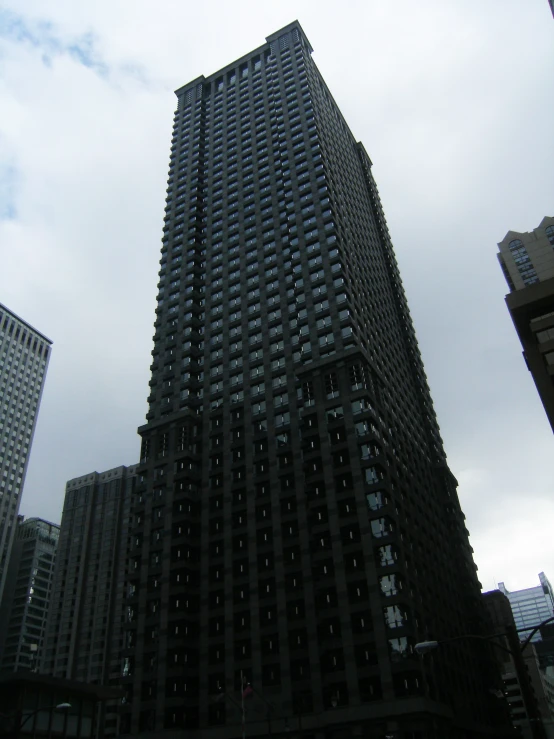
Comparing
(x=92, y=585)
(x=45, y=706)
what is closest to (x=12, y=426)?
(x=92, y=585)

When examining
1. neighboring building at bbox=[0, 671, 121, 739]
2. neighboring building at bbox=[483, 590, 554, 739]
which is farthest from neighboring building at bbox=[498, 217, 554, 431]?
neighboring building at bbox=[483, 590, 554, 739]

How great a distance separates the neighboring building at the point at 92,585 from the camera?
458ft

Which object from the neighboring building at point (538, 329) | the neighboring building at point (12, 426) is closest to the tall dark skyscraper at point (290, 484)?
the neighboring building at point (538, 329)

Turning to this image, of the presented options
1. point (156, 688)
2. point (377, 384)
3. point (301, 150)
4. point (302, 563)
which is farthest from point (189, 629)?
point (301, 150)

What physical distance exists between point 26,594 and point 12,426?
1879 inches

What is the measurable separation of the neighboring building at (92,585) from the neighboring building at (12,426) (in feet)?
55.8

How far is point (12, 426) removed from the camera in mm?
186625

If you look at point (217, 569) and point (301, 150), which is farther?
point (301, 150)

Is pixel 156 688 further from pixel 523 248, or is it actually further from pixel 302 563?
pixel 523 248

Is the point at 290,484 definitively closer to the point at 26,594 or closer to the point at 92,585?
the point at 92,585

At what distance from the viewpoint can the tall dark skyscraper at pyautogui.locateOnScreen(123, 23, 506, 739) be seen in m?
74.1

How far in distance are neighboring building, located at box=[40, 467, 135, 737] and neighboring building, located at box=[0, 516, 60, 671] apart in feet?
84.3

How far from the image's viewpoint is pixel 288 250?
4446 inches

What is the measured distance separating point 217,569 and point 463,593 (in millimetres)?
43632
